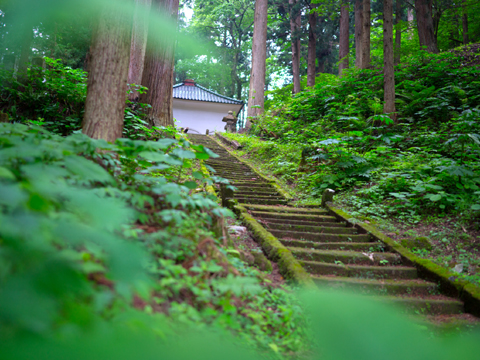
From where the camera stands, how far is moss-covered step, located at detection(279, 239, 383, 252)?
459cm

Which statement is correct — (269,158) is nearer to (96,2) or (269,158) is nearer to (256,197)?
(256,197)

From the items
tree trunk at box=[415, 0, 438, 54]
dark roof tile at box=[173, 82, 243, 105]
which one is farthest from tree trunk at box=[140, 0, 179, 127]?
dark roof tile at box=[173, 82, 243, 105]

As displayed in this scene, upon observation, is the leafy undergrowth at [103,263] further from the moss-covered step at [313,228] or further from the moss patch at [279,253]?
the moss-covered step at [313,228]

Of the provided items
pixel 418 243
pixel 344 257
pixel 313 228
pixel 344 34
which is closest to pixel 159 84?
pixel 313 228

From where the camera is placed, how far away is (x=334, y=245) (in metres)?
4.67

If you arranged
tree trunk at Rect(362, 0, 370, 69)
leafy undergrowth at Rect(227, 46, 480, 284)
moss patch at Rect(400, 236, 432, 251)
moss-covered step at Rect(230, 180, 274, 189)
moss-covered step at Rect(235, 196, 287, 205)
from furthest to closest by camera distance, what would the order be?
tree trunk at Rect(362, 0, 370, 69), moss-covered step at Rect(230, 180, 274, 189), moss-covered step at Rect(235, 196, 287, 205), leafy undergrowth at Rect(227, 46, 480, 284), moss patch at Rect(400, 236, 432, 251)

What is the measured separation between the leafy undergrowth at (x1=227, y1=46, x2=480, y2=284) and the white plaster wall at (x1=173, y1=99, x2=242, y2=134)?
8.11 metres

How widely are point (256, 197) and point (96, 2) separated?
601 cm

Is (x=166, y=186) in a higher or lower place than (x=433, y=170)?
lower

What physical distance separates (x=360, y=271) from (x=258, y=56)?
13942 mm

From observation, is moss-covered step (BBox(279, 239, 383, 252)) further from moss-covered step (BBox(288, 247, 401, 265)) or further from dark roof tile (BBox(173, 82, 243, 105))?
dark roof tile (BBox(173, 82, 243, 105))

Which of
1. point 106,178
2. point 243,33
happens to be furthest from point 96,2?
point 243,33

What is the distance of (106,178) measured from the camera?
53.4 inches

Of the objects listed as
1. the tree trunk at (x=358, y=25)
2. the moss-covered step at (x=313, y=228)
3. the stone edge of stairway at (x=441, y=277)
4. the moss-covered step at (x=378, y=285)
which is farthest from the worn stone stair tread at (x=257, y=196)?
the tree trunk at (x=358, y=25)
